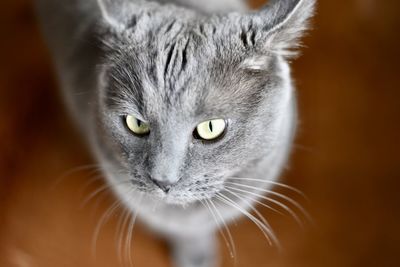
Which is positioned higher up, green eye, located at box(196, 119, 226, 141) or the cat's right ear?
the cat's right ear

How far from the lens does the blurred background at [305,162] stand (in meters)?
1.40

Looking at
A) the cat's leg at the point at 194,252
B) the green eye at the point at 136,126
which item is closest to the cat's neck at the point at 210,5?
the green eye at the point at 136,126

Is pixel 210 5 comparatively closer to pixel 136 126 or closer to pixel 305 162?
pixel 136 126

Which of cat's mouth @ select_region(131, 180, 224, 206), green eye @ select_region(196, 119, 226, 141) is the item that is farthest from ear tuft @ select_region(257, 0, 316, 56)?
cat's mouth @ select_region(131, 180, 224, 206)

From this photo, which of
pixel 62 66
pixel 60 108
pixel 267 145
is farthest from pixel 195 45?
pixel 60 108

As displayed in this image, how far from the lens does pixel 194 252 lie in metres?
1.37

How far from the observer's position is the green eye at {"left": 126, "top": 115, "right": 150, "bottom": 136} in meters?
0.92

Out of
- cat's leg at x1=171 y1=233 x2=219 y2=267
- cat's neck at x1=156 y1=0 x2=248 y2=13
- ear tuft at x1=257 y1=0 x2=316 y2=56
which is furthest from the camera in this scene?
cat's leg at x1=171 y1=233 x2=219 y2=267

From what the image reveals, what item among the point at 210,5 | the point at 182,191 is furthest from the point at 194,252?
the point at 210,5

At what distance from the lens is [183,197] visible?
3.02 ft

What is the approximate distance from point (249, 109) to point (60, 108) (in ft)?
2.85

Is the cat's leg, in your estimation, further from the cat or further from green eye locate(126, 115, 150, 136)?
green eye locate(126, 115, 150, 136)

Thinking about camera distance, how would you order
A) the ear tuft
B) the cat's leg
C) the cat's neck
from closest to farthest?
1. the ear tuft
2. the cat's neck
3. the cat's leg

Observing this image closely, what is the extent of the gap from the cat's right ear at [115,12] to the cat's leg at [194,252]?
63 cm
